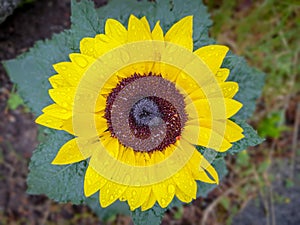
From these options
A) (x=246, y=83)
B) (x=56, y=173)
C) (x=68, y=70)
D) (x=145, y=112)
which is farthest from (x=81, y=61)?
(x=246, y=83)

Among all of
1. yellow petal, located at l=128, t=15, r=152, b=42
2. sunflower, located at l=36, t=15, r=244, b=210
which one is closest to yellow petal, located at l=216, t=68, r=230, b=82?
sunflower, located at l=36, t=15, r=244, b=210

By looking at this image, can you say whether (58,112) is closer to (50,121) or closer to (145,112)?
(50,121)

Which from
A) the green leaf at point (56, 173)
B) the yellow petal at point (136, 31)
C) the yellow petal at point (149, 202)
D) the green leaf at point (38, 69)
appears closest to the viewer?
the yellow petal at point (136, 31)

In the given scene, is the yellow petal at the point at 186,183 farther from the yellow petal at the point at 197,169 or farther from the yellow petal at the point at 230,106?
the yellow petal at the point at 230,106

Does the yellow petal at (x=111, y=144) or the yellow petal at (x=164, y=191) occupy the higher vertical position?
the yellow petal at (x=111, y=144)

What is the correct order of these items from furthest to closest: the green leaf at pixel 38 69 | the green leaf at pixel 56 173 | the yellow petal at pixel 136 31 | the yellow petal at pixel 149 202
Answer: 1. the green leaf at pixel 38 69
2. the green leaf at pixel 56 173
3. the yellow petal at pixel 149 202
4. the yellow petal at pixel 136 31

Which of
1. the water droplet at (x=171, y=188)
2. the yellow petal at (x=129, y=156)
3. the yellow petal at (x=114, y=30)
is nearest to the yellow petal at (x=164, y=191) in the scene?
the water droplet at (x=171, y=188)

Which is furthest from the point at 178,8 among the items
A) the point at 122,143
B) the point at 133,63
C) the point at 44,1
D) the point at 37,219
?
the point at 37,219

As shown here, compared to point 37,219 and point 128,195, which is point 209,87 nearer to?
point 128,195
